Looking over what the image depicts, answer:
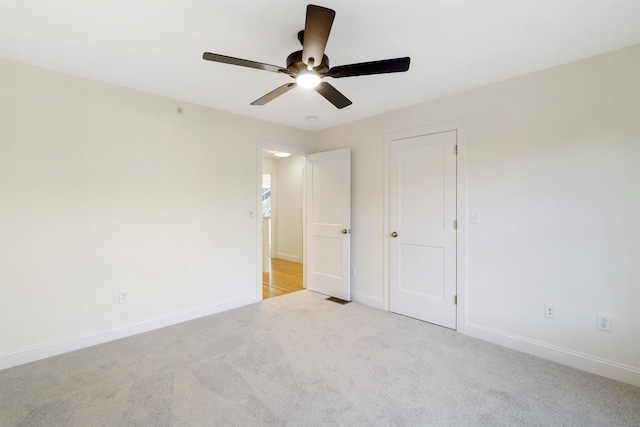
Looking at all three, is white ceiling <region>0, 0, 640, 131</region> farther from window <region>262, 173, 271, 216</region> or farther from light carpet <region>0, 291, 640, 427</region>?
window <region>262, 173, 271, 216</region>

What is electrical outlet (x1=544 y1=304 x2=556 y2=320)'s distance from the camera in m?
2.37

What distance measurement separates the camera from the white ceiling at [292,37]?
168 centimetres

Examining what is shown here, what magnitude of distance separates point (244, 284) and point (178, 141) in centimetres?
184

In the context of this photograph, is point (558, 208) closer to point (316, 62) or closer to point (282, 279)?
point (316, 62)

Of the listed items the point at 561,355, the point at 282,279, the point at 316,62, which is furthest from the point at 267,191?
the point at 561,355

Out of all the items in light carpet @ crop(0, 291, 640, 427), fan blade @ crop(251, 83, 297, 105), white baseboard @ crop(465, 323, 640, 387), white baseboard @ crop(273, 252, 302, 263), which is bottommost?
light carpet @ crop(0, 291, 640, 427)

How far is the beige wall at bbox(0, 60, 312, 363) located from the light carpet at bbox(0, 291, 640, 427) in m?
0.39

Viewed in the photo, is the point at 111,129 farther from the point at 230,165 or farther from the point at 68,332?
the point at 68,332

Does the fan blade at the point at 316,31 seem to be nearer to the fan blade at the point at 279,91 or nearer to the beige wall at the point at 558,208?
the fan blade at the point at 279,91

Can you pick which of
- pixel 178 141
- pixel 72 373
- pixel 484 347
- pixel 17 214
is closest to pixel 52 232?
pixel 17 214

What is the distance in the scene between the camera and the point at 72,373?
217 centimetres

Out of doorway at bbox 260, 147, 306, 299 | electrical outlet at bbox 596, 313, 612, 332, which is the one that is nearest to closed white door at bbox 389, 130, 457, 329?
electrical outlet at bbox 596, 313, 612, 332

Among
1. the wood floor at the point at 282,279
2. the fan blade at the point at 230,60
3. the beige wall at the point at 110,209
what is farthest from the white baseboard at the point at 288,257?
the fan blade at the point at 230,60

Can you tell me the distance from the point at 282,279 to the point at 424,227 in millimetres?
2699
